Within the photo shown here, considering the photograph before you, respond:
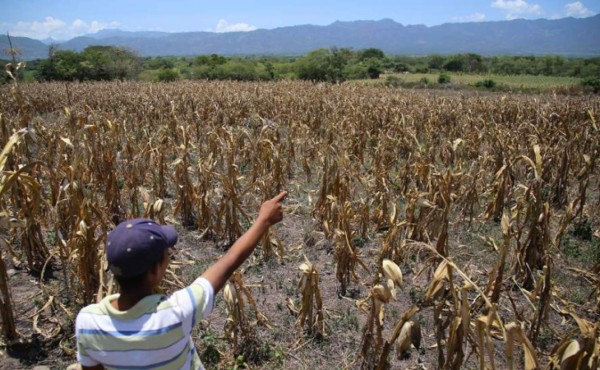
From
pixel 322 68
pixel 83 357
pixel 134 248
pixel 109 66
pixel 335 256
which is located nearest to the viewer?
pixel 134 248

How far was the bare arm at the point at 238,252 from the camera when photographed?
175 cm

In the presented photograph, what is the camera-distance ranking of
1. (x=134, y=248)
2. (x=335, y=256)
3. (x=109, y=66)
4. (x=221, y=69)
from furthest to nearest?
(x=221, y=69), (x=109, y=66), (x=335, y=256), (x=134, y=248)

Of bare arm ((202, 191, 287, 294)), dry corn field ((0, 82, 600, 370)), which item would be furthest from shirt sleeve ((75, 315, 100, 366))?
dry corn field ((0, 82, 600, 370))

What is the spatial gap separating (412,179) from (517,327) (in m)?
4.94

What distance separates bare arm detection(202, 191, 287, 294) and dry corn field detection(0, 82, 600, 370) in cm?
71

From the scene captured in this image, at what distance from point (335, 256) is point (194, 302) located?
2.90m

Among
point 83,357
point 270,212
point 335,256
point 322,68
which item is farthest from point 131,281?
point 322,68

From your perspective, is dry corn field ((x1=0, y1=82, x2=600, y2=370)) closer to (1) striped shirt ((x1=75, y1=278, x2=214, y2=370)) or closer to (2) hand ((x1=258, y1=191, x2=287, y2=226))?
(2) hand ((x1=258, y1=191, x2=287, y2=226))

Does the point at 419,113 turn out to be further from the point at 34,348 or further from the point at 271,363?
the point at 34,348

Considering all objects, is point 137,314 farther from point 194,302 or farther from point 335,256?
point 335,256

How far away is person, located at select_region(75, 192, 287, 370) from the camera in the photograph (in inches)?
59.4

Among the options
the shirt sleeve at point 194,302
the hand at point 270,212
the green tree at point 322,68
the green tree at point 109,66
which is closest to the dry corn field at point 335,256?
the hand at point 270,212

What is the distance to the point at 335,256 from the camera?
439 cm

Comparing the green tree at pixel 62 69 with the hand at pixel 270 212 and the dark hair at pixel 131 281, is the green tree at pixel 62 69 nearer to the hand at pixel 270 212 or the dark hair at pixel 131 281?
the hand at pixel 270 212
